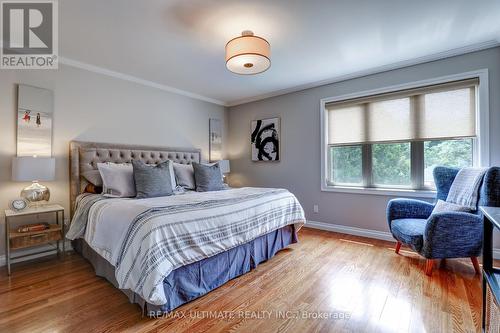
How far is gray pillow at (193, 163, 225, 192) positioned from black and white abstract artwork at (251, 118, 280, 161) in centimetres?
133

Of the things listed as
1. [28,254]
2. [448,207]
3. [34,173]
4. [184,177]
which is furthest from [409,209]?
[28,254]

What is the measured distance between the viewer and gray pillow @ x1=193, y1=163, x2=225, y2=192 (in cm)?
334

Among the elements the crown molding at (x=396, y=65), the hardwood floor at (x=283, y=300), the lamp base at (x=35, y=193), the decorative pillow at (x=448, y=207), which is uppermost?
the crown molding at (x=396, y=65)

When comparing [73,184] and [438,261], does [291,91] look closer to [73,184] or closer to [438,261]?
[438,261]

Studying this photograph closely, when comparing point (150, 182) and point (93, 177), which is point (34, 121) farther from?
point (150, 182)

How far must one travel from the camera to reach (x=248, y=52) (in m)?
2.06

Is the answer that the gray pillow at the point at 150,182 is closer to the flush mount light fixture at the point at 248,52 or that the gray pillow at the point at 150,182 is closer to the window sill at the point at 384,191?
the flush mount light fixture at the point at 248,52

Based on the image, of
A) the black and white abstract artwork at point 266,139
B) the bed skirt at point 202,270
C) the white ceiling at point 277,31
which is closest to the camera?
the bed skirt at point 202,270

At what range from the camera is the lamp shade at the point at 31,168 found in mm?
2328

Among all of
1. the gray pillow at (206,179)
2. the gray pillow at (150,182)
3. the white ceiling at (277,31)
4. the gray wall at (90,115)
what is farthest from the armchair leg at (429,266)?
the gray wall at (90,115)

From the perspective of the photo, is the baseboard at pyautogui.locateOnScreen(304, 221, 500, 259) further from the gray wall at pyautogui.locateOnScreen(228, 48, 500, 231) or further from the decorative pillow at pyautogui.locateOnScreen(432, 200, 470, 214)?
the decorative pillow at pyautogui.locateOnScreen(432, 200, 470, 214)

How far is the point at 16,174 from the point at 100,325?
1823 millimetres

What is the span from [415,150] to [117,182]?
3805 millimetres

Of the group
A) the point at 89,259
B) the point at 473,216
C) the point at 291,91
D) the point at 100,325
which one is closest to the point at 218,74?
the point at 291,91
